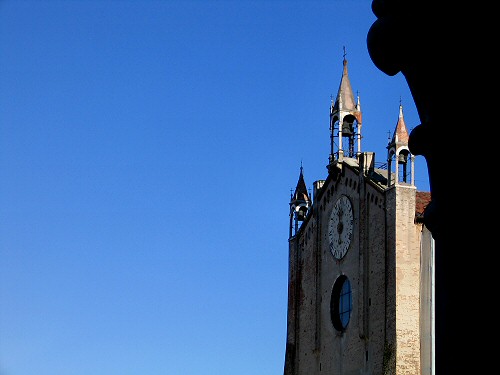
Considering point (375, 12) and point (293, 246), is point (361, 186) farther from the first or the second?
point (375, 12)

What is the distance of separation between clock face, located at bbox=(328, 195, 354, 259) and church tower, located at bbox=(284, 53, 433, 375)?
4cm

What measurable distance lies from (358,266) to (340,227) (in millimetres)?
2421

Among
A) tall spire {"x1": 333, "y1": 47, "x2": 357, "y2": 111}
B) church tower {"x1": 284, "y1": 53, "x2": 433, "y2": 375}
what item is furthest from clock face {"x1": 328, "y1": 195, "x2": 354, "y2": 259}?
tall spire {"x1": 333, "y1": 47, "x2": 357, "y2": 111}

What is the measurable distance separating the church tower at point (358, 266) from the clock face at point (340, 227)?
0.12 feet

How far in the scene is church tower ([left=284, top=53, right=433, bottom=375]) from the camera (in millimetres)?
32969

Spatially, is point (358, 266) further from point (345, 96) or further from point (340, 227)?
point (345, 96)

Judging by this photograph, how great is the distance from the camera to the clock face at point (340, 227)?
123ft

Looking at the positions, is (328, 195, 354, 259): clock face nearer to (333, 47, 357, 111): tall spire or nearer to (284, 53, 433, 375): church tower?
(284, 53, 433, 375): church tower

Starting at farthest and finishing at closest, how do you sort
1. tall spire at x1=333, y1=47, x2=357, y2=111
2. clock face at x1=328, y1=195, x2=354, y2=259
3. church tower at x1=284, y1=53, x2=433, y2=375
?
tall spire at x1=333, y1=47, x2=357, y2=111, clock face at x1=328, y1=195, x2=354, y2=259, church tower at x1=284, y1=53, x2=433, y2=375

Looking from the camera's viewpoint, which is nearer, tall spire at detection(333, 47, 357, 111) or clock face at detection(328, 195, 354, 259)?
clock face at detection(328, 195, 354, 259)

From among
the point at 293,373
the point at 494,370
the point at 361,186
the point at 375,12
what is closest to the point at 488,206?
the point at 494,370

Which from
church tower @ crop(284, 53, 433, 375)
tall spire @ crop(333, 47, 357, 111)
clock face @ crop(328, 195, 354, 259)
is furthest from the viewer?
tall spire @ crop(333, 47, 357, 111)

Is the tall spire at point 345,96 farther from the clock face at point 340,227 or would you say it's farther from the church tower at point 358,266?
the clock face at point 340,227

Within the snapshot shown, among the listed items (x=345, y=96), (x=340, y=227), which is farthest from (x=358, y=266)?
(x=345, y=96)
